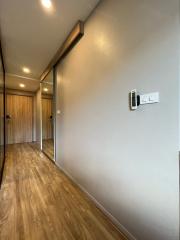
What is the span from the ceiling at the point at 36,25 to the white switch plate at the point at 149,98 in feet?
4.96

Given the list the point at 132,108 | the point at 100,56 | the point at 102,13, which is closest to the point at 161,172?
the point at 132,108

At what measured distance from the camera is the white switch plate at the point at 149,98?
40.5 inches

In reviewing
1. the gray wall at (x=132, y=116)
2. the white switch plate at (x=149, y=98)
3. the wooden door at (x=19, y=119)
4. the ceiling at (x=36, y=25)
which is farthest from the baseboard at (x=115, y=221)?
Answer: the wooden door at (x=19, y=119)

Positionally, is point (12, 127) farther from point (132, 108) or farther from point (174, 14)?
point (174, 14)

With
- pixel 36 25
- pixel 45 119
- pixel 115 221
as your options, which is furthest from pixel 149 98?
pixel 45 119

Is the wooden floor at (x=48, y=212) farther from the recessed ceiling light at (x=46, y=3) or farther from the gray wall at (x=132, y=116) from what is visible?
the recessed ceiling light at (x=46, y=3)

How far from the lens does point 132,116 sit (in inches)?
49.2

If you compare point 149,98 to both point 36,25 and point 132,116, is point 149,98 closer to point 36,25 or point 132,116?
point 132,116

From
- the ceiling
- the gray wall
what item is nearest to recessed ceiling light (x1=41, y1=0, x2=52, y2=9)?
the ceiling

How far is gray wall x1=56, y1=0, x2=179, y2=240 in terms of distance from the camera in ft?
3.15

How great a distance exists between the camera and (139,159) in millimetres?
1188

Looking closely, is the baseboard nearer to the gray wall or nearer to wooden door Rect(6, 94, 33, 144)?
the gray wall

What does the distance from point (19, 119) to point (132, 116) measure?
6.14 metres

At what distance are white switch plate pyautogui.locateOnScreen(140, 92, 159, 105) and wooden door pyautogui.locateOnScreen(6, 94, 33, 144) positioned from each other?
615 cm
